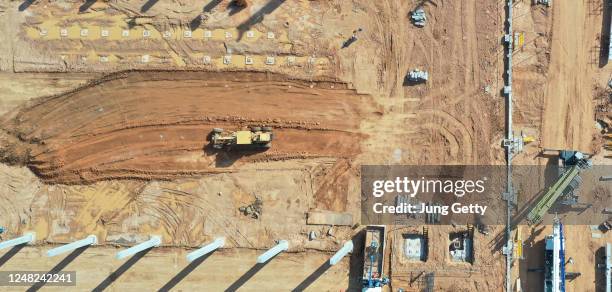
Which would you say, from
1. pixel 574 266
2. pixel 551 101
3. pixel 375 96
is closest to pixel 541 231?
pixel 574 266

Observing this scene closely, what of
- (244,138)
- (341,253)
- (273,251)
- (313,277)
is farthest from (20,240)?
(341,253)

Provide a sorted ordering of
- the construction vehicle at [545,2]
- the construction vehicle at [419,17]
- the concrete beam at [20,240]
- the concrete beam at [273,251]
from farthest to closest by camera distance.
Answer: the construction vehicle at [545,2]
the construction vehicle at [419,17]
the concrete beam at [20,240]
the concrete beam at [273,251]

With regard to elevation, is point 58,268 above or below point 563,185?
below

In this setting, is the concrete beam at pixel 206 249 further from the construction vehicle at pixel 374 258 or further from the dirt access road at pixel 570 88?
the dirt access road at pixel 570 88

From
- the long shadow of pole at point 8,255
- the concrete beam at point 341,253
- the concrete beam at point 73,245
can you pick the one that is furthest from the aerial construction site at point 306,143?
the concrete beam at point 341,253

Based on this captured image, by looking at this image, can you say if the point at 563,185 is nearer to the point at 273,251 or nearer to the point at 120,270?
the point at 273,251

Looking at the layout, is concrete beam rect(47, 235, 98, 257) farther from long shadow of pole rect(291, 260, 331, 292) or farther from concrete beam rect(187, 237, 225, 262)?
long shadow of pole rect(291, 260, 331, 292)

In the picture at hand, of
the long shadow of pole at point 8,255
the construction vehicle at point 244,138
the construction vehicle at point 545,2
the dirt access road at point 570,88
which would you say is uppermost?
the construction vehicle at point 545,2
